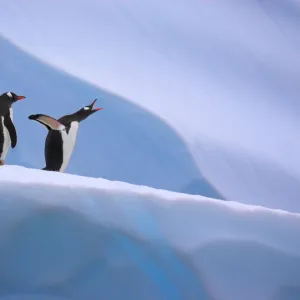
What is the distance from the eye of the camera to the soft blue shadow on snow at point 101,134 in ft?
8.44

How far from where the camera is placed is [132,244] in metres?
1.28

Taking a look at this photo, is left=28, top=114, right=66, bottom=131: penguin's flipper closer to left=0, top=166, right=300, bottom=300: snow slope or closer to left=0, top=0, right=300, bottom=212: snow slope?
left=0, top=166, right=300, bottom=300: snow slope

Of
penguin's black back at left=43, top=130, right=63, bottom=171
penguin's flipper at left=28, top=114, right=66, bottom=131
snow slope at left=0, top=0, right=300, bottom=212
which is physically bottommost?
penguin's black back at left=43, top=130, right=63, bottom=171

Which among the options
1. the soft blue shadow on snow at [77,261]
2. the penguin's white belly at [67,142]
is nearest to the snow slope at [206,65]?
the penguin's white belly at [67,142]

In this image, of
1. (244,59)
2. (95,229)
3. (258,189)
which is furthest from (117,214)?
(244,59)

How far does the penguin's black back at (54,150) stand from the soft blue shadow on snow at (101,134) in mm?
471

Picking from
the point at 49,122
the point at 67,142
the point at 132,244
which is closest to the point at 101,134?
the point at 67,142

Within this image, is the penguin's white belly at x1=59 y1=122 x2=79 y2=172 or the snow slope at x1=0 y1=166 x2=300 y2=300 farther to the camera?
the penguin's white belly at x1=59 y1=122 x2=79 y2=172

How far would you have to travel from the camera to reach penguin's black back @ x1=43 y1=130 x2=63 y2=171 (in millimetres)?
2021

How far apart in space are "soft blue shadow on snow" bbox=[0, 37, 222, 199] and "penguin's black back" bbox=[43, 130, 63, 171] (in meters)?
0.47

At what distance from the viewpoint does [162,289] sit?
1312mm

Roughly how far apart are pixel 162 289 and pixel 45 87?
1712 mm

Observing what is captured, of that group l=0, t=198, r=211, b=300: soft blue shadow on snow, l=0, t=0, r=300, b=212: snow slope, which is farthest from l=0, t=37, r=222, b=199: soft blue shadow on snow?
l=0, t=198, r=211, b=300: soft blue shadow on snow

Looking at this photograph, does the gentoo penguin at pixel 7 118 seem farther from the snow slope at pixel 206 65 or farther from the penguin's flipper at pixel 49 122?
the snow slope at pixel 206 65
